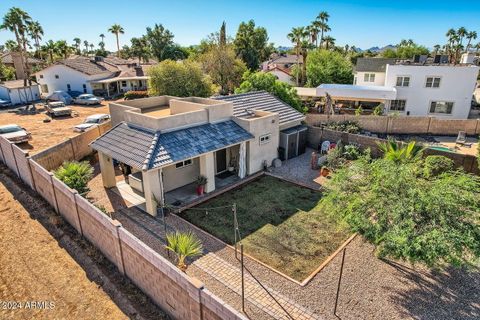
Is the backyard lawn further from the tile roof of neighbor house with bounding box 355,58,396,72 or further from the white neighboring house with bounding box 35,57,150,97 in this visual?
the white neighboring house with bounding box 35,57,150,97

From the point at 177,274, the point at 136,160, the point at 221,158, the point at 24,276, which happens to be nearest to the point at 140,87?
the point at 221,158

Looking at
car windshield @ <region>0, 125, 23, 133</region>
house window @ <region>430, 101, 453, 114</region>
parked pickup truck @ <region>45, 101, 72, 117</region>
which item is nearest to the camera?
car windshield @ <region>0, 125, 23, 133</region>

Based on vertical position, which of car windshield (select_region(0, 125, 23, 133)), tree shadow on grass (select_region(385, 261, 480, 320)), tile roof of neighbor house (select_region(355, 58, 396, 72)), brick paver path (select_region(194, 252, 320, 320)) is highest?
tile roof of neighbor house (select_region(355, 58, 396, 72))

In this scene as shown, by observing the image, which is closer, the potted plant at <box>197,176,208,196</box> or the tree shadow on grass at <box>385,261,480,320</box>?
the tree shadow on grass at <box>385,261,480,320</box>

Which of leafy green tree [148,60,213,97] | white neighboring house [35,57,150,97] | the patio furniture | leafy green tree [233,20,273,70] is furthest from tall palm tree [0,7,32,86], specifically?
the patio furniture

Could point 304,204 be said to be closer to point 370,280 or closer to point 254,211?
point 254,211

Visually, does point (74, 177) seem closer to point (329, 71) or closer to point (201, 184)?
point (201, 184)
